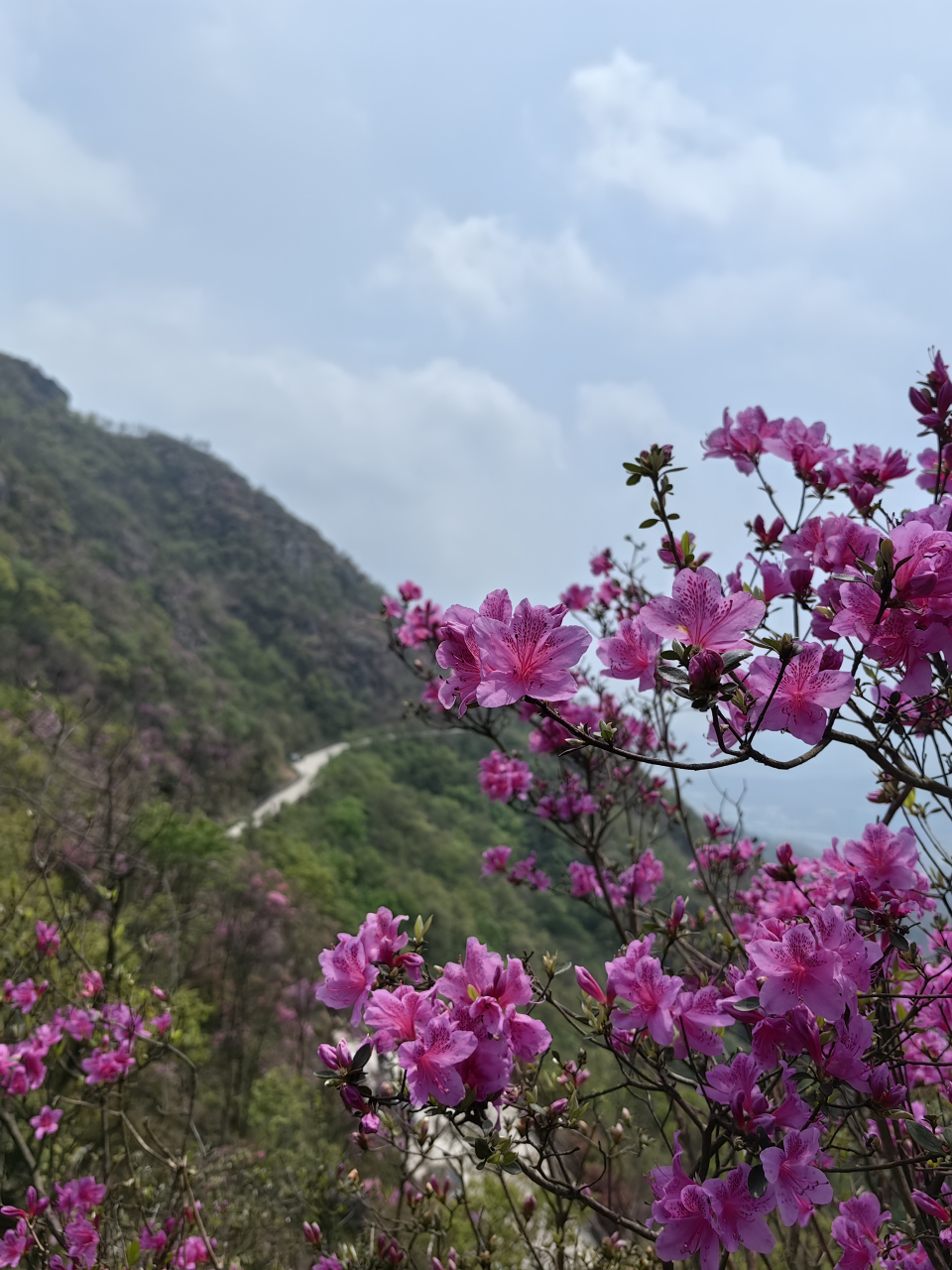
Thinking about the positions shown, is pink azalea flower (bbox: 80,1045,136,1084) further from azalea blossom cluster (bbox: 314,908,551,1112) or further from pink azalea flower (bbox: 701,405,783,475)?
pink azalea flower (bbox: 701,405,783,475)

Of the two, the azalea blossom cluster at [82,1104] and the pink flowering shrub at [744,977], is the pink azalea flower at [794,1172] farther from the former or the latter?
the azalea blossom cluster at [82,1104]

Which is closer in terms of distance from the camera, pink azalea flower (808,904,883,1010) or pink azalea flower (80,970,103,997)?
pink azalea flower (808,904,883,1010)

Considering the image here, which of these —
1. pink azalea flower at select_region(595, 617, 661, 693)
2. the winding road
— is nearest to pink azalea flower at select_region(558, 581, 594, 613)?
pink azalea flower at select_region(595, 617, 661, 693)

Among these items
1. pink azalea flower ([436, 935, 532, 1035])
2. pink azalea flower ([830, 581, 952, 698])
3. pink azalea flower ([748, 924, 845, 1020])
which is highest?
pink azalea flower ([830, 581, 952, 698])

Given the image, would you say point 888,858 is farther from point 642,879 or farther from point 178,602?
point 178,602

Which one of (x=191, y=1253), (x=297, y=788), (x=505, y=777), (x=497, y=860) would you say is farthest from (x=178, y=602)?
(x=191, y=1253)

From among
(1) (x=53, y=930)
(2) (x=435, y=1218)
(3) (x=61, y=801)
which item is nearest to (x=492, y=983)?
(2) (x=435, y=1218)

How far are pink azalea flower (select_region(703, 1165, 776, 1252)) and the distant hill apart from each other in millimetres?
9712

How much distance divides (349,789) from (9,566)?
45.4 ft

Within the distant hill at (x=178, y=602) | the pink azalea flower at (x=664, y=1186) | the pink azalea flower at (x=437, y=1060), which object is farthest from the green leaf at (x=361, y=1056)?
the distant hill at (x=178, y=602)

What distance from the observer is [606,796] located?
317 cm

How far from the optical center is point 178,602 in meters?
34.4

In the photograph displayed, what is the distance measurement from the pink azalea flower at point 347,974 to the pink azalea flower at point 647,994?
46 cm

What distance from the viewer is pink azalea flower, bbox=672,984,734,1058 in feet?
3.76
